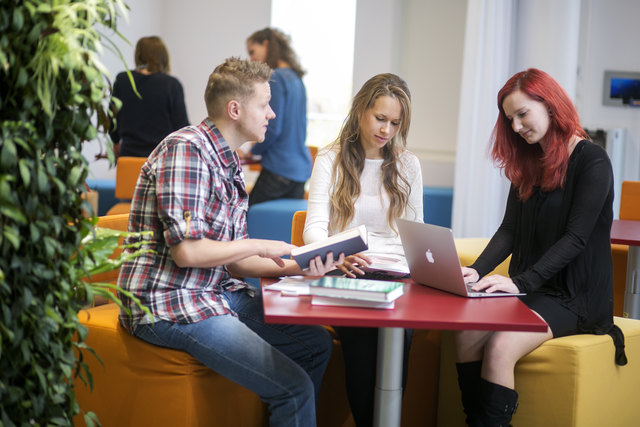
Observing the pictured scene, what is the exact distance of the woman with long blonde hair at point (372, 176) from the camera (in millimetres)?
2707

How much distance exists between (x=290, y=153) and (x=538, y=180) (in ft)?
8.78

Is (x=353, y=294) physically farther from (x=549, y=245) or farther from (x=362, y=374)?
(x=549, y=245)

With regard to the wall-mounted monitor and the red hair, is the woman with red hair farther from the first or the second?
the wall-mounted monitor

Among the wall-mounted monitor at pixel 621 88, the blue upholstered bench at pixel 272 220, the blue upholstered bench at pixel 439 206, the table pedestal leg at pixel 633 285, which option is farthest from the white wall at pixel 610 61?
the blue upholstered bench at pixel 272 220

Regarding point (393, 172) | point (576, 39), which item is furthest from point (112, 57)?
point (393, 172)

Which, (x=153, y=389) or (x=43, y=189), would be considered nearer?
(x=43, y=189)

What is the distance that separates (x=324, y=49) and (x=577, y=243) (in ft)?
16.1

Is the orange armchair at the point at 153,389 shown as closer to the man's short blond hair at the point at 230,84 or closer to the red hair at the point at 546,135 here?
the man's short blond hair at the point at 230,84

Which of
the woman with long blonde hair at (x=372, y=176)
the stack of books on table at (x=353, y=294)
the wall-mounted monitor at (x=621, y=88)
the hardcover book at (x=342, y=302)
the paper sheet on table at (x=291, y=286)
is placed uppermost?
the wall-mounted monitor at (x=621, y=88)

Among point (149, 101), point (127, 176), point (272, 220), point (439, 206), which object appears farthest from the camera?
point (439, 206)

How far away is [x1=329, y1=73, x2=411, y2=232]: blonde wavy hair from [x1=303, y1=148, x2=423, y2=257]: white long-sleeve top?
2 cm

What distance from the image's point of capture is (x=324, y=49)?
6.86 meters

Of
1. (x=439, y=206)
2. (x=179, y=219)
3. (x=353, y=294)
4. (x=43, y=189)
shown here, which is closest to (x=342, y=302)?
(x=353, y=294)

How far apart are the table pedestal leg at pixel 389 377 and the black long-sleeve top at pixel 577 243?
0.47 metres
